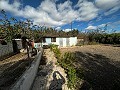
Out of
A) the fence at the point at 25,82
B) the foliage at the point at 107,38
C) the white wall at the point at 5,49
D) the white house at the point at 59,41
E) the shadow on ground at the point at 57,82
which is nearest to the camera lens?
the fence at the point at 25,82

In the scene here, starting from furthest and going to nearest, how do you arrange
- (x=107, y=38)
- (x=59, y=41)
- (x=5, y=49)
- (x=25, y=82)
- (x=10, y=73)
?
(x=107, y=38), (x=59, y=41), (x=5, y=49), (x=10, y=73), (x=25, y=82)

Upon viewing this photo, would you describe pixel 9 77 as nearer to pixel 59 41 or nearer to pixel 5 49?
pixel 5 49

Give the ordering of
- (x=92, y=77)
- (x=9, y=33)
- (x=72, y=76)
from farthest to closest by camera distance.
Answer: (x=9, y=33)
(x=92, y=77)
(x=72, y=76)

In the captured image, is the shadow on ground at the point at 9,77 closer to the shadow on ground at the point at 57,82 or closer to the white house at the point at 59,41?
the shadow on ground at the point at 57,82

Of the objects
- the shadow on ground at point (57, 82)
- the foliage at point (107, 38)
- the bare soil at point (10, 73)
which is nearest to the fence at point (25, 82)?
the shadow on ground at point (57, 82)

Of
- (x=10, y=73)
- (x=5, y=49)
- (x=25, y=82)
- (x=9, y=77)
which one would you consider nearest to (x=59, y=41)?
(x=5, y=49)

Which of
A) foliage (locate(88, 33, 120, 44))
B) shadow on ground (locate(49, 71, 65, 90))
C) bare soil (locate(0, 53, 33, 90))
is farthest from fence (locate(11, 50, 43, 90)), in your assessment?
foliage (locate(88, 33, 120, 44))

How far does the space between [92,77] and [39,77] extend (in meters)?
3.61

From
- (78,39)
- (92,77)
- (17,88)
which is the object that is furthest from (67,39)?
(17,88)

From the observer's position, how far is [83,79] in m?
7.79

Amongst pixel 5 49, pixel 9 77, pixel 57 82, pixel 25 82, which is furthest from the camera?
pixel 5 49

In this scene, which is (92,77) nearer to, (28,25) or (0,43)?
(28,25)

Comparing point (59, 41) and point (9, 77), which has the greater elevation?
point (59, 41)

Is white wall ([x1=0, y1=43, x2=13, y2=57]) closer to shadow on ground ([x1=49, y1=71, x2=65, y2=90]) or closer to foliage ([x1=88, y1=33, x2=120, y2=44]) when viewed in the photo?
shadow on ground ([x1=49, y1=71, x2=65, y2=90])
